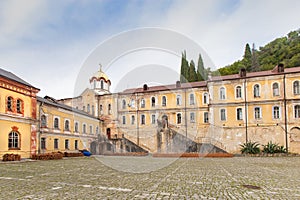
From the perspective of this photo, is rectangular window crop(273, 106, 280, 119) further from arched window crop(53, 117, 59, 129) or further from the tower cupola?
the tower cupola

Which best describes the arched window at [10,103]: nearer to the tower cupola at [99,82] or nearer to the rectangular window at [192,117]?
the tower cupola at [99,82]

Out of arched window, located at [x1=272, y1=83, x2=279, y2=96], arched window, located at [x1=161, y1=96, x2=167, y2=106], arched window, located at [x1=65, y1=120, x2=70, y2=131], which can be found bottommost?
arched window, located at [x1=65, y1=120, x2=70, y2=131]

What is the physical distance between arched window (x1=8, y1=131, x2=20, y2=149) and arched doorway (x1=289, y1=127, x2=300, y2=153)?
34.4 metres

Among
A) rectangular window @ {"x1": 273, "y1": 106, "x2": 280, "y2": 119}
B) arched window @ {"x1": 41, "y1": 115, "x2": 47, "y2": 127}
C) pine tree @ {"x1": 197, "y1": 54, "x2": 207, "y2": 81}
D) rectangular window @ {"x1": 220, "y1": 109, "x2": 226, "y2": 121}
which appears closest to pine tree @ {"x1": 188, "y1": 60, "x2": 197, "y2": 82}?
pine tree @ {"x1": 197, "y1": 54, "x2": 207, "y2": 81}

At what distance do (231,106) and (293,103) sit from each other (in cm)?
832

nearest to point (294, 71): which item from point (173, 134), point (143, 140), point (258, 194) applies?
point (173, 134)

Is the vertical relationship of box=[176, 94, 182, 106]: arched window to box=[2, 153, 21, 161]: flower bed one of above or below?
above

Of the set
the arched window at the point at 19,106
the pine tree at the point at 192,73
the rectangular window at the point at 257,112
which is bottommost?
the rectangular window at the point at 257,112

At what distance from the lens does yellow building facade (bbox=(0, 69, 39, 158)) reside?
2384 centimetres

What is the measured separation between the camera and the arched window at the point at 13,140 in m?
24.5

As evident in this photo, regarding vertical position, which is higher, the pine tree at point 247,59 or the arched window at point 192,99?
the pine tree at point 247,59

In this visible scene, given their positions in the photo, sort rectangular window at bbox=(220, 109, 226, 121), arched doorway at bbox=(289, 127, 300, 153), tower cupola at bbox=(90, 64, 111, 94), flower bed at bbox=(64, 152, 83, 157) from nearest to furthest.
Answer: flower bed at bbox=(64, 152, 83, 157)
arched doorway at bbox=(289, 127, 300, 153)
rectangular window at bbox=(220, 109, 226, 121)
tower cupola at bbox=(90, 64, 111, 94)

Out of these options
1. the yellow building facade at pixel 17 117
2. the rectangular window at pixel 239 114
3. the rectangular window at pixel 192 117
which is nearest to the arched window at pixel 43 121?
the yellow building facade at pixel 17 117

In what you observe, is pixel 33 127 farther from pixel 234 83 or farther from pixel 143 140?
pixel 234 83
